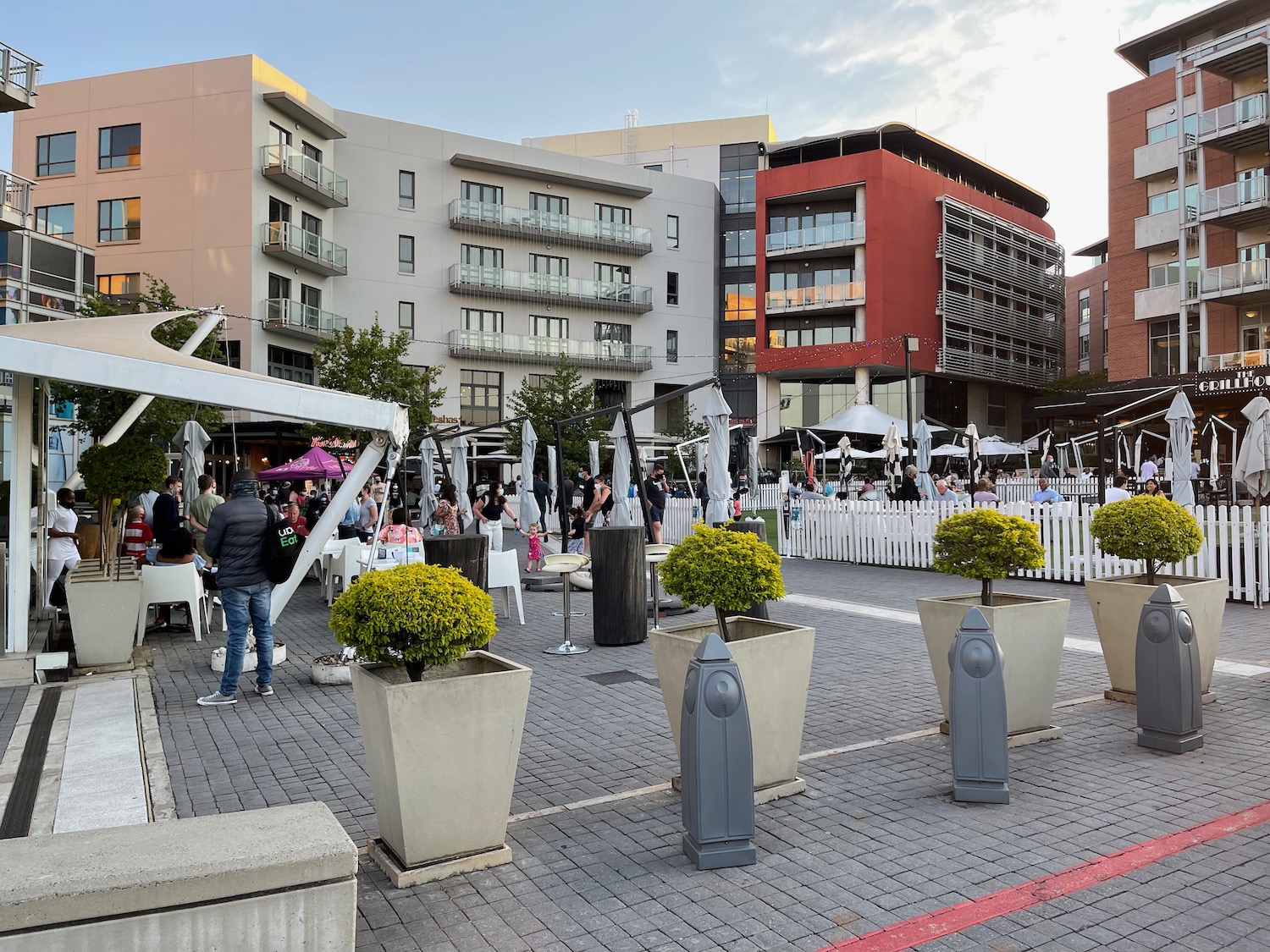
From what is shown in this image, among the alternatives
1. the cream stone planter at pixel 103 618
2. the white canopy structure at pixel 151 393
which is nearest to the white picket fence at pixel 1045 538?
the white canopy structure at pixel 151 393

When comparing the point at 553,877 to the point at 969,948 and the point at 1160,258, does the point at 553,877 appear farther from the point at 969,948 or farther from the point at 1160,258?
the point at 1160,258

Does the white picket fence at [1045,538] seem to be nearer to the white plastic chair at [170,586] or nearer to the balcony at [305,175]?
the white plastic chair at [170,586]

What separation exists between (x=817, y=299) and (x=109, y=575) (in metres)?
43.5

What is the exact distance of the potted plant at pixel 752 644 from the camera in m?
4.74

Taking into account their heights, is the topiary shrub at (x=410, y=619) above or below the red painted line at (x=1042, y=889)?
above

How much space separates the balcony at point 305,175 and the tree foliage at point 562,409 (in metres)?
12.4

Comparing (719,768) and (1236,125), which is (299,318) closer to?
(1236,125)

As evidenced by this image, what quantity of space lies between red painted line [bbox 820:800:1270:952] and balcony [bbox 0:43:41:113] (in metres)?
28.5

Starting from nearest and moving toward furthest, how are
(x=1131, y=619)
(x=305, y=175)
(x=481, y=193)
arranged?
(x=1131, y=619), (x=305, y=175), (x=481, y=193)

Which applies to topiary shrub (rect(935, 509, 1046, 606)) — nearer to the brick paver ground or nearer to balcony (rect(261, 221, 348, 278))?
the brick paver ground

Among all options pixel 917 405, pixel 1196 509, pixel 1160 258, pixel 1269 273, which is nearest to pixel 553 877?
pixel 1196 509

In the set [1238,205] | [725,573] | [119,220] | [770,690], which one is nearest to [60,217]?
[119,220]

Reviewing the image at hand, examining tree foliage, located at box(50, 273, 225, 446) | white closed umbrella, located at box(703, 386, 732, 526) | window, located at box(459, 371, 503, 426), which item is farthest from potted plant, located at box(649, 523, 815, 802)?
window, located at box(459, 371, 503, 426)

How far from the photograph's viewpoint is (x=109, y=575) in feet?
29.4
